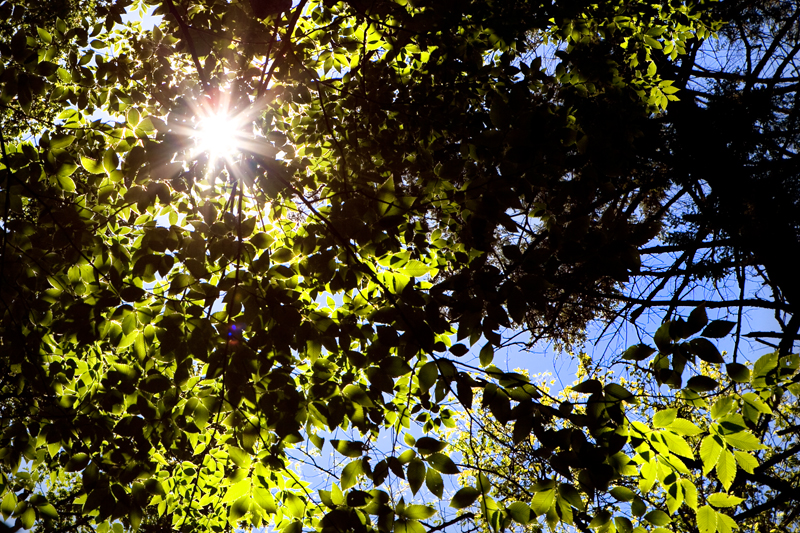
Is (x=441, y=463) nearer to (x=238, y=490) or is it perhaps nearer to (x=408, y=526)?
(x=408, y=526)

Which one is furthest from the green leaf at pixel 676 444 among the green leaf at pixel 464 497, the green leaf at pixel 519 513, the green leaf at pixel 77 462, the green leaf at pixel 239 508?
the green leaf at pixel 77 462

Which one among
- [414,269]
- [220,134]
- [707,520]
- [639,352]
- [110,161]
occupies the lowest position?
[707,520]

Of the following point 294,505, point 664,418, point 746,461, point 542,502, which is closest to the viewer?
point 746,461

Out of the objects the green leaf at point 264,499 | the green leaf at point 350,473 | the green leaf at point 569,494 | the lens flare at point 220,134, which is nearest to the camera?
the green leaf at point 569,494

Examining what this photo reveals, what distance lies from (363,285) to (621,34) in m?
4.02

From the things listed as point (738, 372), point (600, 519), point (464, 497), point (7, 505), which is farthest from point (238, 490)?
point (738, 372)

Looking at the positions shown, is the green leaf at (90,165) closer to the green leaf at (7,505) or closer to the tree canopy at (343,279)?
the tree canopy at (343,279)

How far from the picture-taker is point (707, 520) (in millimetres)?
1613

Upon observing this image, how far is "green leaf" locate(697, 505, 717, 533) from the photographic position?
1.61 m

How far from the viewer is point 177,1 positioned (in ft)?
12.8

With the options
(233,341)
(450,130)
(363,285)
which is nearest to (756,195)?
(450,130)

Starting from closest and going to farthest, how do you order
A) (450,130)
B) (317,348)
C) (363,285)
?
1. (317,348)
2. (363,285)
3. (450,130)

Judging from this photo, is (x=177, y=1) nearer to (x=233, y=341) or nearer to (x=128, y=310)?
(x=128, y=310)

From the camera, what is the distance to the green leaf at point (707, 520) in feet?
5.28
